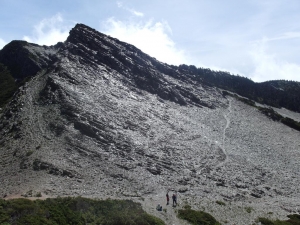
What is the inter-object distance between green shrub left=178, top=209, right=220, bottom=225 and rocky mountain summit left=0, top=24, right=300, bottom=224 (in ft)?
7.15

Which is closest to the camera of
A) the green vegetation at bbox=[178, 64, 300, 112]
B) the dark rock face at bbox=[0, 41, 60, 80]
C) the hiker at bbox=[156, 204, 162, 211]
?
the hiker at bbox=[156, 204, 162, 211]

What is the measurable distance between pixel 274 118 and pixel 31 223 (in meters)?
91.8

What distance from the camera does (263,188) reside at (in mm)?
54469

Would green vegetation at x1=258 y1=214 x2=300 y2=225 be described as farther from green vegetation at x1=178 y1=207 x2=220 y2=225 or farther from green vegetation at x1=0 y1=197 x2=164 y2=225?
green vegetation at x1=0 y1=197 x2=164 y2=225

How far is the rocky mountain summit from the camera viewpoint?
43.2 meters

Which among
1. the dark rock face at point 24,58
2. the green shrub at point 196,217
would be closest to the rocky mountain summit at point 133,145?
the green shrub at point 196,217

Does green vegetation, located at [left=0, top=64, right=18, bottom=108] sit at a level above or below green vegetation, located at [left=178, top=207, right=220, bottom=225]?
above

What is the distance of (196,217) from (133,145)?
2060 centimetres

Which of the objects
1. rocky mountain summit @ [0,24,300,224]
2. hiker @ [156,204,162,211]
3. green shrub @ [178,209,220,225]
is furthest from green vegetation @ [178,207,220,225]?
hiker @ [156,204,162,211]

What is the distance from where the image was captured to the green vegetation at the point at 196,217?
122ft

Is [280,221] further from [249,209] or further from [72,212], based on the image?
[72,212]

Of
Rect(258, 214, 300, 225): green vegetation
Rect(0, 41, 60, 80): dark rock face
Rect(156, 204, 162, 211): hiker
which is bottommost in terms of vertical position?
Rect(258, 214, 300, 225): green vegetation

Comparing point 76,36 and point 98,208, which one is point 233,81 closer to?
point 76,36

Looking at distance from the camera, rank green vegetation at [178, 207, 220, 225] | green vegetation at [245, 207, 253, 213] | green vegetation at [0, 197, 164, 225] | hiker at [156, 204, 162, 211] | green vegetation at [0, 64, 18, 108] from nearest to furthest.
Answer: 1. green vegetation at [0, 197, 164, 225]
2. green vegetation at [178, 207, 220, 225]
3. hiker at [156, 204, 162, 211]
4. green vegetation at [245, 207, 253, 213]
5. green vegetation at [0, 64, 18, 108]
